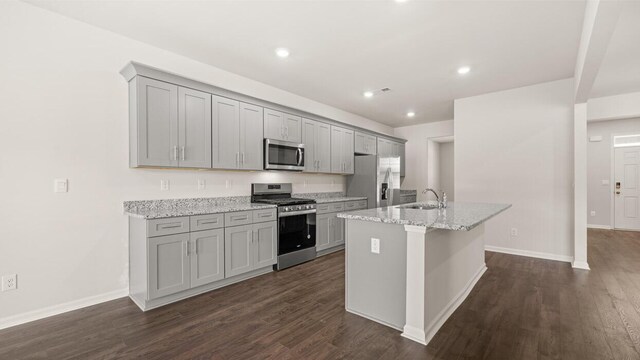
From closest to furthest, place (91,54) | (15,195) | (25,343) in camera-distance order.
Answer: (25,343) → (15,195) → (91,54)

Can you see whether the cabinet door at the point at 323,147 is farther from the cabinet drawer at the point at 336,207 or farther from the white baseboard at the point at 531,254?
the white baseboard at the point at 531,254

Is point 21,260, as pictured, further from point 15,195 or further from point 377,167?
point 377,167

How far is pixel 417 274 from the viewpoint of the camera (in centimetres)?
213

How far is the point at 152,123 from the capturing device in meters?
2.93

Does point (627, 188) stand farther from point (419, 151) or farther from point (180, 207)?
point (180, 207)

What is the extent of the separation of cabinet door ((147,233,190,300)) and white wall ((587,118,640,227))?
8.58 m

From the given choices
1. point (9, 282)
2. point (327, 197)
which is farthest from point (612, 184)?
point (9, 282)

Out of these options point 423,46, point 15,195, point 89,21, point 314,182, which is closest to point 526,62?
point 423,46

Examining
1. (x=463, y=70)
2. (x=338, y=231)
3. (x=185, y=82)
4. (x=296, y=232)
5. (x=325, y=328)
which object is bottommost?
(x=325, y=328)

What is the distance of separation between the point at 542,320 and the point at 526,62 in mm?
2997

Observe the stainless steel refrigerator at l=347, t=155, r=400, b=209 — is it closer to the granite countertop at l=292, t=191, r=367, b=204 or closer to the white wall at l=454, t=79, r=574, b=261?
the granite countertop at l=292, t=191, r=367, b=204

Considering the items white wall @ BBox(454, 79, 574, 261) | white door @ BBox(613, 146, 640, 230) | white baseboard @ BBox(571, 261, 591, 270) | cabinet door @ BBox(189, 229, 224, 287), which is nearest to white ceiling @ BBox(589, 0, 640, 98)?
white wall @ BBox(454, 79, 574, 261)

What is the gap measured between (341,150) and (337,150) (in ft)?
0.40

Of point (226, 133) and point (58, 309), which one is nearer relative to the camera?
point (58, 309)
